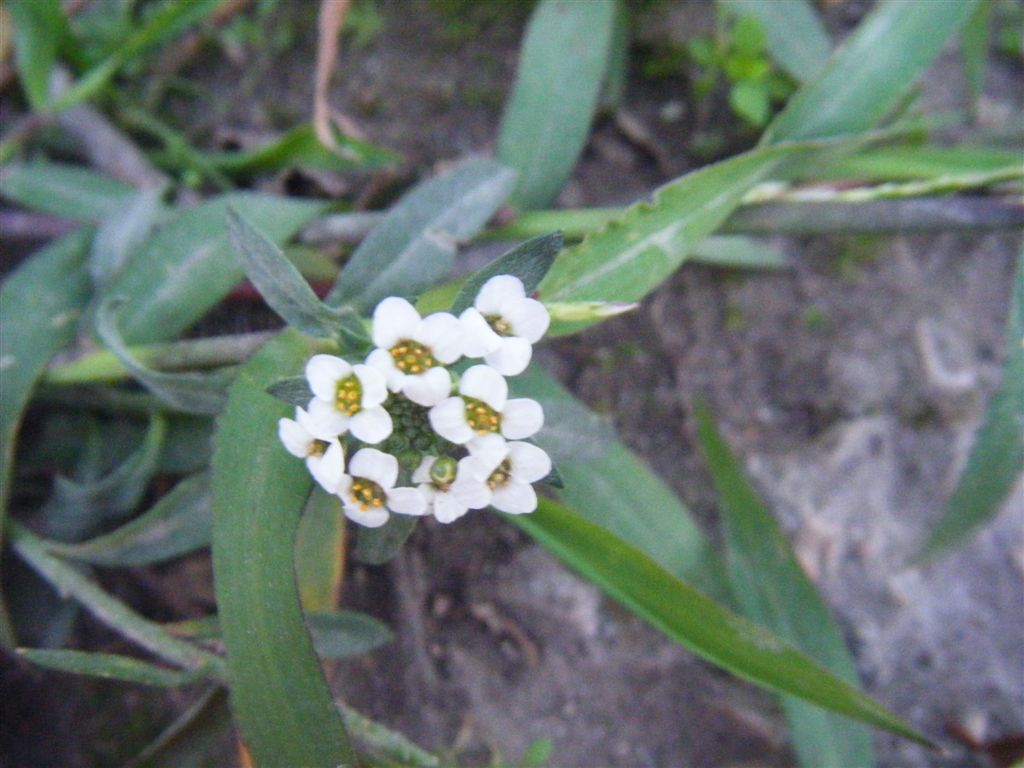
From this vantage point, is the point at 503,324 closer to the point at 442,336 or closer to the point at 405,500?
the point at 442,336

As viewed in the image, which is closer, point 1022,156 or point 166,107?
point 1022,156

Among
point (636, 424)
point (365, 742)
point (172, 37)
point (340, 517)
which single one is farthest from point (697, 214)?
point (172, 37)

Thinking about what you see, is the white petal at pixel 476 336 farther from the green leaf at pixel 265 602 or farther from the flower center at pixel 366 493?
the green leaf at pixel 265 602

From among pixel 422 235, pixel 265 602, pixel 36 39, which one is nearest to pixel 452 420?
pixel 265 602

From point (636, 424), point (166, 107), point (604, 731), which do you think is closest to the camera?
point (604, 731)

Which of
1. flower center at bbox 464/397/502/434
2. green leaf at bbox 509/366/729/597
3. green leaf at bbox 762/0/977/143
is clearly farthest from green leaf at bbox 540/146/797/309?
flower center at bbox 464/397/502/434

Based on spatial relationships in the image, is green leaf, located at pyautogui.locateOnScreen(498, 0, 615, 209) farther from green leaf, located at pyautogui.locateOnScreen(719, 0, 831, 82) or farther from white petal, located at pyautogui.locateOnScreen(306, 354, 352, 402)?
white petal, located at pyautogui.locateOnScreen(306, 354, 352, 402)

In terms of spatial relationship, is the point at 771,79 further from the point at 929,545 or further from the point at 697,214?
the point at 929,545
